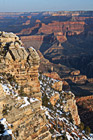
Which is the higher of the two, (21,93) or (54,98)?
(21,93)

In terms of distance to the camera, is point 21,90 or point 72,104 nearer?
point 21,90

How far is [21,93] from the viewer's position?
16.6 metres

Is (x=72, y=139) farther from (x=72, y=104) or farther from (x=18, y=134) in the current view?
(x=72, y=104)

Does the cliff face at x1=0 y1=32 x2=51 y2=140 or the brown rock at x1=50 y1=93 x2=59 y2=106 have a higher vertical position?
the cliff face at x1=0 y1=32 x2=51 y2=140

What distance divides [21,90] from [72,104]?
10.7 m

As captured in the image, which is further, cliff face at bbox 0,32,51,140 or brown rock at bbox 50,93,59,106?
brown rock at bbox 50,93,59,106

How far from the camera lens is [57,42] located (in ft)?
550

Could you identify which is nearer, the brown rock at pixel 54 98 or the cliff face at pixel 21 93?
the cliff face at pixel 21 93

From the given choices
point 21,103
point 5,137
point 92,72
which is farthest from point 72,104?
point 92,72

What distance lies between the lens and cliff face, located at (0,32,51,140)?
11148mm

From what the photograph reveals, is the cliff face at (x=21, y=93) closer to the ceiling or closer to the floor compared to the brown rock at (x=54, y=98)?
closer to the ceiling

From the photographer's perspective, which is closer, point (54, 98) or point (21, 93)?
point (21, 93)

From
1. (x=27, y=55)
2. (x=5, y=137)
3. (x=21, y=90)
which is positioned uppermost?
(x=27, y=55)

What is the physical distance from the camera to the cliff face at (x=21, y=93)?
11.1 metres
